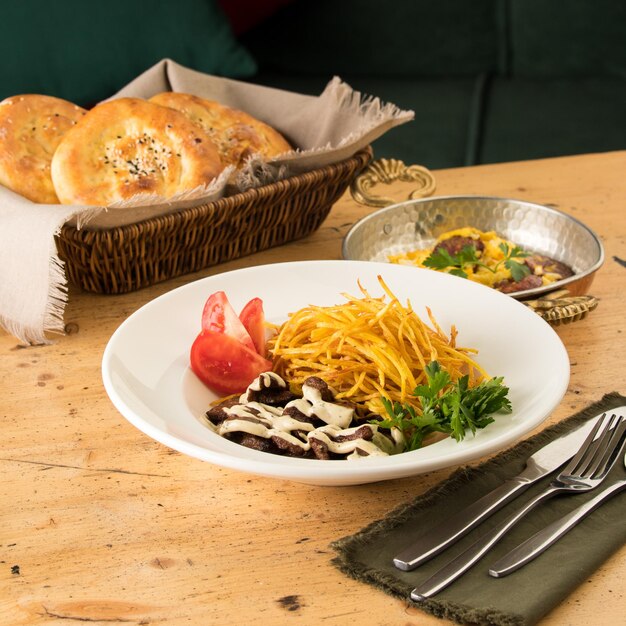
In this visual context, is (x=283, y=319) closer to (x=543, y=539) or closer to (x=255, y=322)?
(x=255, y=322)

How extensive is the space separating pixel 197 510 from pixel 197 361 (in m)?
0.19

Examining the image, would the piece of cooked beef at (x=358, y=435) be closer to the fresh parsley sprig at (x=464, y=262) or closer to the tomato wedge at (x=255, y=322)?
the tomato wedge at (x=255, y=322)

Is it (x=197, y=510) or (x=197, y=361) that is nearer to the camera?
(x=197, y=510)

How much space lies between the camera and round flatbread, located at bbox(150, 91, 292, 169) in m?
1.59

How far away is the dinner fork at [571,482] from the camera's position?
0.75 metres

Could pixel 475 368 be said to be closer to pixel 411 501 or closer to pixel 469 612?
pixel 411 501

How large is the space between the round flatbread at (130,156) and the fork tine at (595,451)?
748 millimetres

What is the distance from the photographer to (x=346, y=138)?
1.55 meters

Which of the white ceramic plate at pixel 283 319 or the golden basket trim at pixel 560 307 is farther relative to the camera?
the golden basket trim at pixel 560 307

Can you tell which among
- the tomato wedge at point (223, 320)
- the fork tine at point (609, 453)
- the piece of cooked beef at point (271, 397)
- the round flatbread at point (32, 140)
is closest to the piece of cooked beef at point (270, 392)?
the piece of cooked beef at point (271, 397)

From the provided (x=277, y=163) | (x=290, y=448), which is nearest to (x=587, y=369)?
(x=290, y=448)

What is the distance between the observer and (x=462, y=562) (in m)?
0.76

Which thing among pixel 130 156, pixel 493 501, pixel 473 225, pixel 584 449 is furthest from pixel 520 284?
pixel 130 156

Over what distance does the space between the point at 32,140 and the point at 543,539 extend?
44.3 inches
